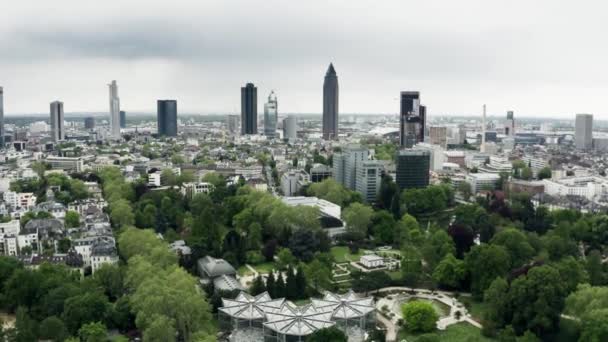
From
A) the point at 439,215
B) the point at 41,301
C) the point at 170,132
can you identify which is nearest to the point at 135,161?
the point at 439,215

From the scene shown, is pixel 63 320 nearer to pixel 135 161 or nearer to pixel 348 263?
pixel 348 263

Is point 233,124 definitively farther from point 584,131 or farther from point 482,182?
point 482,182

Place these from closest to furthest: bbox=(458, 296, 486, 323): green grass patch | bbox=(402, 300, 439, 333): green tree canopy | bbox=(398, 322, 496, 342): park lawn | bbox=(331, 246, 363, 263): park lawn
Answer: bbox=(398, 322, 496, 342): park lawn
bbox=(402, 300, 439, 333): green tree canopy
bbox=(458, 296, 486, 323): green grass patch
bbox=(331, 246, 363, 263): park lawn

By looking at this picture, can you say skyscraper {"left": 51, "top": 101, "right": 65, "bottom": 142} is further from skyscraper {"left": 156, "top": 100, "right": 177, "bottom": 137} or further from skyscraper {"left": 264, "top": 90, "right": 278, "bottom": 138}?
skyscraper {"left": 264, "top": 90, "right": 278, "bottom": 138}

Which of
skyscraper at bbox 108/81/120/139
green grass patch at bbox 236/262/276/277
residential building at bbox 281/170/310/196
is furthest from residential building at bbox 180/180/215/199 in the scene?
skyscraper at bbox 108/81/120/139

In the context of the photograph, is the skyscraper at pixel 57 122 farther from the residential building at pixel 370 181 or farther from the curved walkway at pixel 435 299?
the curved walkway at pixel 435 299

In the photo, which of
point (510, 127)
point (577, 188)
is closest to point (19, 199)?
point (577, 188)
